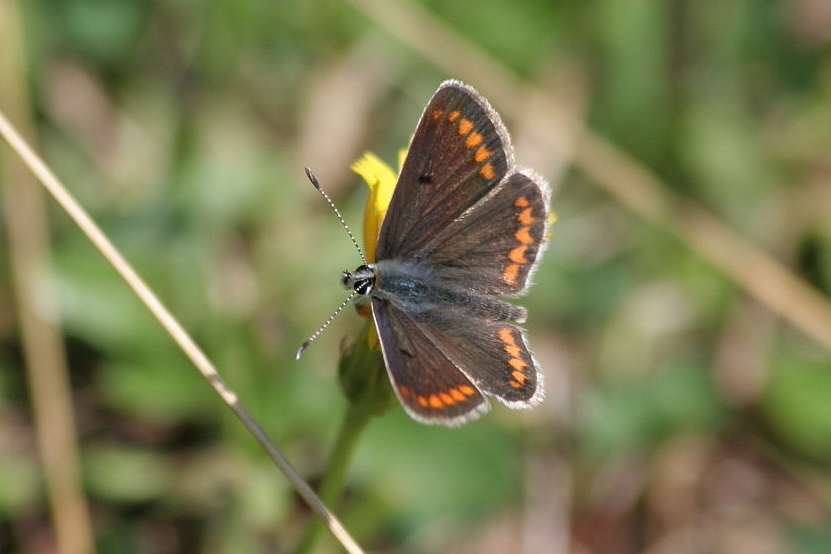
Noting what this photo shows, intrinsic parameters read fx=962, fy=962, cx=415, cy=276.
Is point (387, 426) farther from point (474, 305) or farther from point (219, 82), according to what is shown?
point (219, 82)

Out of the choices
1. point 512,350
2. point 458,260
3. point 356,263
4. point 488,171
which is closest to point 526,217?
point 488,171

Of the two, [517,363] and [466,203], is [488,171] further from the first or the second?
[517,363]

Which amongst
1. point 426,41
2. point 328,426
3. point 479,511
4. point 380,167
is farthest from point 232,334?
point 426,41

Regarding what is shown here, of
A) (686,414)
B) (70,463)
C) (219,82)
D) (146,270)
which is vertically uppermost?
(219,82)

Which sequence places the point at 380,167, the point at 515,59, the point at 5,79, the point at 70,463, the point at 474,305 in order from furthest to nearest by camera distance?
the point at 515,59 < the point at 5,79 < the point at 70,463 < the point at 380,167 < the point at 474,305

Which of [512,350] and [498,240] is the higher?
[498,240]

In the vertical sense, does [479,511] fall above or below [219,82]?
below

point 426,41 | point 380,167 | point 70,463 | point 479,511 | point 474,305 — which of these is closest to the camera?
point 474,305

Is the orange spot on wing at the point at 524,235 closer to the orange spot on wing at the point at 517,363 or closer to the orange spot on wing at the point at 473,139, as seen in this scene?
the orange spot on wing at the point at 473,139
